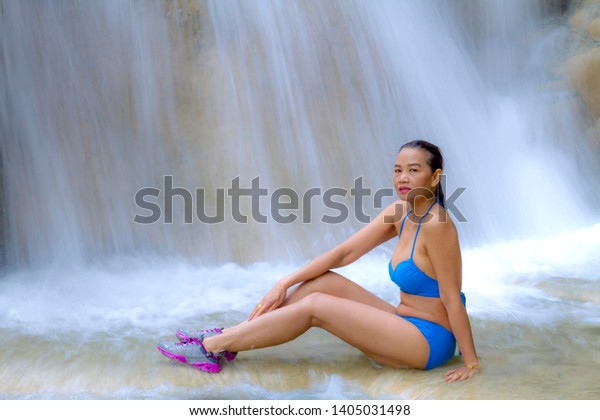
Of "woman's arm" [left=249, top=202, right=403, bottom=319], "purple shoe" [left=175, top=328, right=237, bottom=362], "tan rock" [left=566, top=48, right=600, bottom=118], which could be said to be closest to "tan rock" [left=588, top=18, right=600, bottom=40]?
"tan rock" [left=566, top=48, right=600, bottom=118]

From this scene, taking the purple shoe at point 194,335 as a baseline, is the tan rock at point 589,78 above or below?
above

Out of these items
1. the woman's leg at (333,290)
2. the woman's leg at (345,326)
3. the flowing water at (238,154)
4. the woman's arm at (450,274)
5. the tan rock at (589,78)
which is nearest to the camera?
the woman's arm at (450,274)

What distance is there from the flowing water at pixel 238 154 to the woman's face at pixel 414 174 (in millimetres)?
2057

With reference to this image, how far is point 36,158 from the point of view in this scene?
20.8ft

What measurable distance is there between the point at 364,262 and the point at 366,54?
7.63ft

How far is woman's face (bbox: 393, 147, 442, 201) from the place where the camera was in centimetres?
302

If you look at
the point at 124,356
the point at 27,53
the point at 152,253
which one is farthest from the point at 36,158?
the point at 124,356

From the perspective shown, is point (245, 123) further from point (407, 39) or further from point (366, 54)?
point (407, 39)

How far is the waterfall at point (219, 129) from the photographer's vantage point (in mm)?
6309

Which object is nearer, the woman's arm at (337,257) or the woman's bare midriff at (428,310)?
the woman's bare midriff at (428,310)

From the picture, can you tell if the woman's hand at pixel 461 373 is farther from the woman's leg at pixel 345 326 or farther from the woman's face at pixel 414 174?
the woman's face at pixel 414 174

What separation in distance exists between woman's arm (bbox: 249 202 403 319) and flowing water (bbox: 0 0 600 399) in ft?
5.07

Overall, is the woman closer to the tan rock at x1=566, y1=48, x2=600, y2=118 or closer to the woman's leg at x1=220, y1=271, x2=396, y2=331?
the woman's leg at x1=220, y1=271, x2=396, y2=331

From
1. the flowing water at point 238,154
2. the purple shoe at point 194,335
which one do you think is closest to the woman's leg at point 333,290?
the purple shoe at point 194,335
